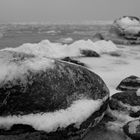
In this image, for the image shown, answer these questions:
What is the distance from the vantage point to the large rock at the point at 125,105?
4570 millimetres

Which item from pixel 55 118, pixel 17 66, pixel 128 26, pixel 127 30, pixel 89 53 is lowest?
pixel 89 53

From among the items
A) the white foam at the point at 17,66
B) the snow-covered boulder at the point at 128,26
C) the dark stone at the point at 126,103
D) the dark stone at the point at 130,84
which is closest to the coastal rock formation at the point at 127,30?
the snow-covered boulder at the point at 128,26

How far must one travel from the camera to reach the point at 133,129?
3.98 m

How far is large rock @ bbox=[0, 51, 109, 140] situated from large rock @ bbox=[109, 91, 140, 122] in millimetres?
525

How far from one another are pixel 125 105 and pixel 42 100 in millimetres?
1523

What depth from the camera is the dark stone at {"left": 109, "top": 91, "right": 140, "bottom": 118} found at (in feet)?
15.0

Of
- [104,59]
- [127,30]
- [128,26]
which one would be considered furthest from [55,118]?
[128,26]

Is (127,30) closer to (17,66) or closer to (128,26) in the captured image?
(128,26)

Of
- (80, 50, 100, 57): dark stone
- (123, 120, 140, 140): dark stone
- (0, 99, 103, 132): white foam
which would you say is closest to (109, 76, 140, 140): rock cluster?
(123, 120, 140, 140): dark stone

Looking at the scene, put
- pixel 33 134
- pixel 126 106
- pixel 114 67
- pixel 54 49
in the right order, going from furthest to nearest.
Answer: pixel 54 49, pixel 114 67, pixel 126 106, pixel 33 134

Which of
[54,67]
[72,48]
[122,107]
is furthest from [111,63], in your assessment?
[54,67]

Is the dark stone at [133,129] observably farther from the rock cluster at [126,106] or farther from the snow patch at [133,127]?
the rock cluster at [126,106]

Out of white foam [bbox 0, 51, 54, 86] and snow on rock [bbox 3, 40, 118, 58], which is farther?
snow on rock [bbox 3, 40, 118, 58]

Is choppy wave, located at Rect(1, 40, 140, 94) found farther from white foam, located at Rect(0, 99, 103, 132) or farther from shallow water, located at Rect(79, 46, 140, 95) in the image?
white foam, located at Rect(0, 99, 103, 132)
